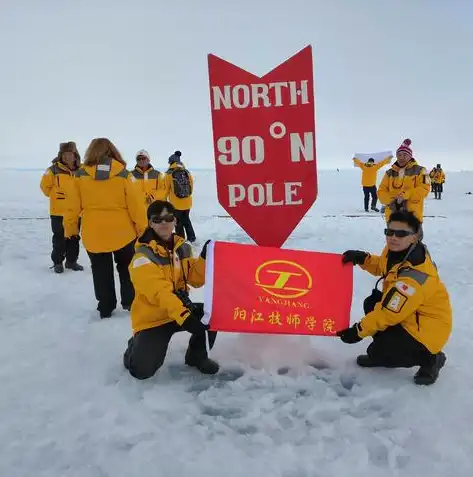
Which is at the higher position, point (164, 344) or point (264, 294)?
Answer: point (264, 294)

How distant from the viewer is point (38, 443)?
248cm

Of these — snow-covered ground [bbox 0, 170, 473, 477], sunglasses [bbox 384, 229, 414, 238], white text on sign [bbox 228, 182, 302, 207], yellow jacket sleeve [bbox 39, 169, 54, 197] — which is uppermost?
yellow jacket sleeve [bbox 39, 169, 54, 197]

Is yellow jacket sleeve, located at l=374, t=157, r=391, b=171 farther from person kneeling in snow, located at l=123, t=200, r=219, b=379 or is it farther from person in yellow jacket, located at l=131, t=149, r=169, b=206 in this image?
person kneeling in snow, located at l=123, t=200, r=219, b=379

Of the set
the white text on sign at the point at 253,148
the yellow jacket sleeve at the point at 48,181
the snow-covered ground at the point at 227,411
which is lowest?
the snow-covered ground at the point at 227,411

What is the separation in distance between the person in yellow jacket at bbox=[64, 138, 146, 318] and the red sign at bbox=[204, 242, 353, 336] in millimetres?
1510

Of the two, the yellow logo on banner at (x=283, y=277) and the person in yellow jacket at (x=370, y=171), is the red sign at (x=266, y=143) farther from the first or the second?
the person in yellow jacket at (x=370, y=171)

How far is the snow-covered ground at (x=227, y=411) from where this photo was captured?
91.1 inches

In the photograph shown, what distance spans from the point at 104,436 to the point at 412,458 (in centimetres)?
170

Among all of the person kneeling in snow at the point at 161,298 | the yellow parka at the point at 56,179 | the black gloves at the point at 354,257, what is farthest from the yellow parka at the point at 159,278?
the yellow parka at the point at 56,179

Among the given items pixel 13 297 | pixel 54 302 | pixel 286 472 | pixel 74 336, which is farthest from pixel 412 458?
pixel 13 297

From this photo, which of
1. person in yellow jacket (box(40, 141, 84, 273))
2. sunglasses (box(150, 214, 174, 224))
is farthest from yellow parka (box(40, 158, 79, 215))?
sunglasses (box(150, 214, 174, 224))

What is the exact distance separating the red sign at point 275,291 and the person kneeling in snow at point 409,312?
0.27 m

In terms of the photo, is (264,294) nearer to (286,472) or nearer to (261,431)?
(261,431)

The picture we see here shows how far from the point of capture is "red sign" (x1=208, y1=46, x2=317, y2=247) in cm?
341
